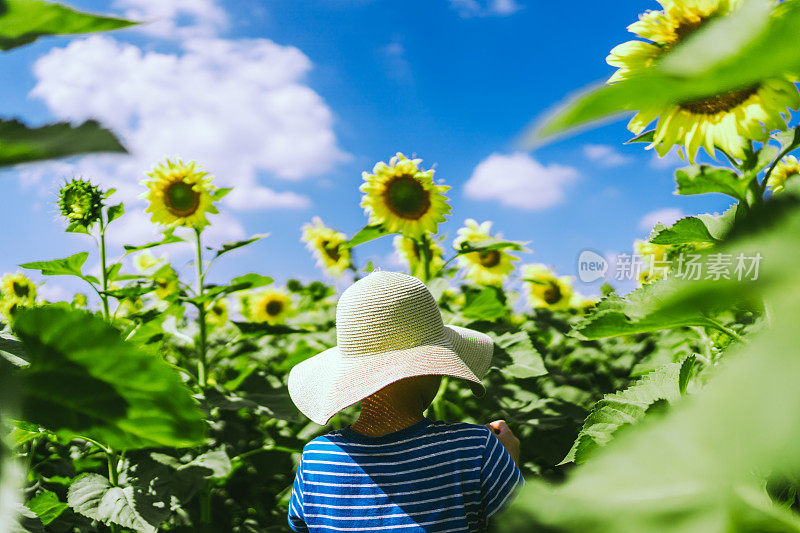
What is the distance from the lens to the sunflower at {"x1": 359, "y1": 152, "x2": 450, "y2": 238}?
9.71 feet

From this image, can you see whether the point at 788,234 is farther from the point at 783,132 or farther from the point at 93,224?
the point at 93,224

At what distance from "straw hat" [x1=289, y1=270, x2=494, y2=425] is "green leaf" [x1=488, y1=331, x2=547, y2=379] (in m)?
0.45

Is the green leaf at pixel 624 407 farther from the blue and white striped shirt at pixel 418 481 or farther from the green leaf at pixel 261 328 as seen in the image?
the green leaf at pixel 261 328

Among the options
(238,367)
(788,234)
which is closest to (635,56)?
(788,234)

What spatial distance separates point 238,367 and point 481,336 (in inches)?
72.6

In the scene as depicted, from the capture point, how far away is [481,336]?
2.22 m

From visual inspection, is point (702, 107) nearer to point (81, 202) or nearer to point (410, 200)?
point (410, 200)

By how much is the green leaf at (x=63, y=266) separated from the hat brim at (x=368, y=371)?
101cm

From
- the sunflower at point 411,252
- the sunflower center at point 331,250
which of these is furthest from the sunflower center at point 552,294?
the sunflower center at point 331,250

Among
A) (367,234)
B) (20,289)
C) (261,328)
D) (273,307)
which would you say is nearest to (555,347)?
(367,234)

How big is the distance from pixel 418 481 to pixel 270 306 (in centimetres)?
326

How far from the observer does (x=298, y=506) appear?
1878 millimetres

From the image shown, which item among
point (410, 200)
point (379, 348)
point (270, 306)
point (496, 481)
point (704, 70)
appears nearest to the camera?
point (704, 70)

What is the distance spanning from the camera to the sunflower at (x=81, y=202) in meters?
2.59
